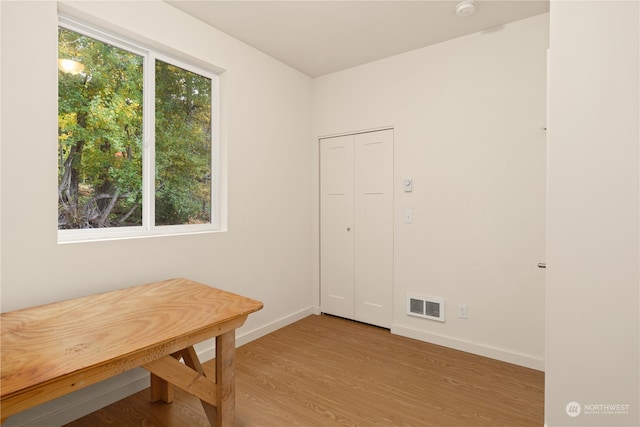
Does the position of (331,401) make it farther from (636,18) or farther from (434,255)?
(636,18)

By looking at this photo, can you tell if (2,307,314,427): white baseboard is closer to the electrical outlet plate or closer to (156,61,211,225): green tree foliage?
(156,61,211,225): green tree foliage

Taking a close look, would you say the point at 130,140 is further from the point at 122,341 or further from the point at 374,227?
the point at 374,227

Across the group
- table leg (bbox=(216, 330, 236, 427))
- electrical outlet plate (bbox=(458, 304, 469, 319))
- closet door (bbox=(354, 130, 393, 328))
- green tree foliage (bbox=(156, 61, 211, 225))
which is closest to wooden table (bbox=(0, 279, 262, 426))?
table leg (bbox=(216, 330, 236, 427))

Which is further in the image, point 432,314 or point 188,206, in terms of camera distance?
point 432,314

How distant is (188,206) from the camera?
8.70 feet

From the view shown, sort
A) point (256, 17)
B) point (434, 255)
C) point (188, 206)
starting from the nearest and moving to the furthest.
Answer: point (256, 17)
point (188, 206)
point (434, 255)

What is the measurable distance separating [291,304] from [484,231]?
1.94 metres

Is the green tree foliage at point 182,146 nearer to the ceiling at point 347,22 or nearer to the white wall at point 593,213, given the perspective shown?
the ceiling at point 347,22

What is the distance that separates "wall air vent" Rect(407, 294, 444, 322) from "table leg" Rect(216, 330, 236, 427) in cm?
186

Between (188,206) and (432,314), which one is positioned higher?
(188,206)

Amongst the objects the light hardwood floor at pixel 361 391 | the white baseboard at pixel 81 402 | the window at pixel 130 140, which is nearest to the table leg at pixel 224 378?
the light hardwood floor at pixel 361 391

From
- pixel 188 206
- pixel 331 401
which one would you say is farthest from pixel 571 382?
pixel 188 206

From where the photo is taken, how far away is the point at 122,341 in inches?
51.3

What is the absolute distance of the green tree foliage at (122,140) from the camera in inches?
79.0
